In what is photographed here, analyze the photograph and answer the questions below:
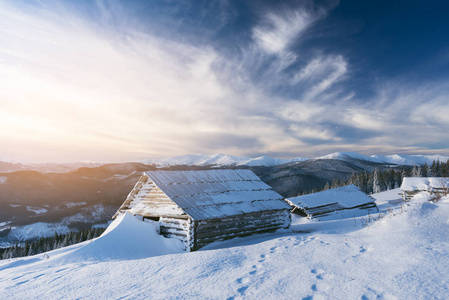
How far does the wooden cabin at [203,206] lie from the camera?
43.7ft

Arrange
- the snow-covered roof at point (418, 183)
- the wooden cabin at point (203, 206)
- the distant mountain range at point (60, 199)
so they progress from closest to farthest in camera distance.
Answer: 1. the wooden cabin at point (203, 206)
2. the snow-covered roof at point (418, 183)
3. the distant mountain range at point (60, 199)

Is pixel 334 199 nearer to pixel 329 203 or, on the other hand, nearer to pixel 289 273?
pixel 329 203

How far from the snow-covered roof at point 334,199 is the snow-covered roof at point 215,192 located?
1678cm

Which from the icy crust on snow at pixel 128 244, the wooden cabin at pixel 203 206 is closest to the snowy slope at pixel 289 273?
the icy crust on snow at pixel 128 244

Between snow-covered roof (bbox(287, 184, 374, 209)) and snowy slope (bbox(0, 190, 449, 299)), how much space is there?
88.0 ft

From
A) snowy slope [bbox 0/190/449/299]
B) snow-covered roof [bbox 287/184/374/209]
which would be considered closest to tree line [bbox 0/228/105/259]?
snow-covered roof [bbox 287/184/374/209]

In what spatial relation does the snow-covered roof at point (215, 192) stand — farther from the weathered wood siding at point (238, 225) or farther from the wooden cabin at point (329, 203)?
the wooden cabin at point (329, 203)

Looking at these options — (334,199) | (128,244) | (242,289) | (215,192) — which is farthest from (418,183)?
(242,289)

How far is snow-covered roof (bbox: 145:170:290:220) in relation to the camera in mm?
13898

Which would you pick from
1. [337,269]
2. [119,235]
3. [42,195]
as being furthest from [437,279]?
[42,195]

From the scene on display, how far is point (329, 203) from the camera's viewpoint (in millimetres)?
33781

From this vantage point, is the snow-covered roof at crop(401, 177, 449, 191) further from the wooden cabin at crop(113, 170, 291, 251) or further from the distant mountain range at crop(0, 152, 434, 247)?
the distant mountain range at crop(0, 152, 434, 247)

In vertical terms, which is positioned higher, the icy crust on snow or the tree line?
the icy crust on snow

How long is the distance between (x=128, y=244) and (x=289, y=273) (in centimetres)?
991
